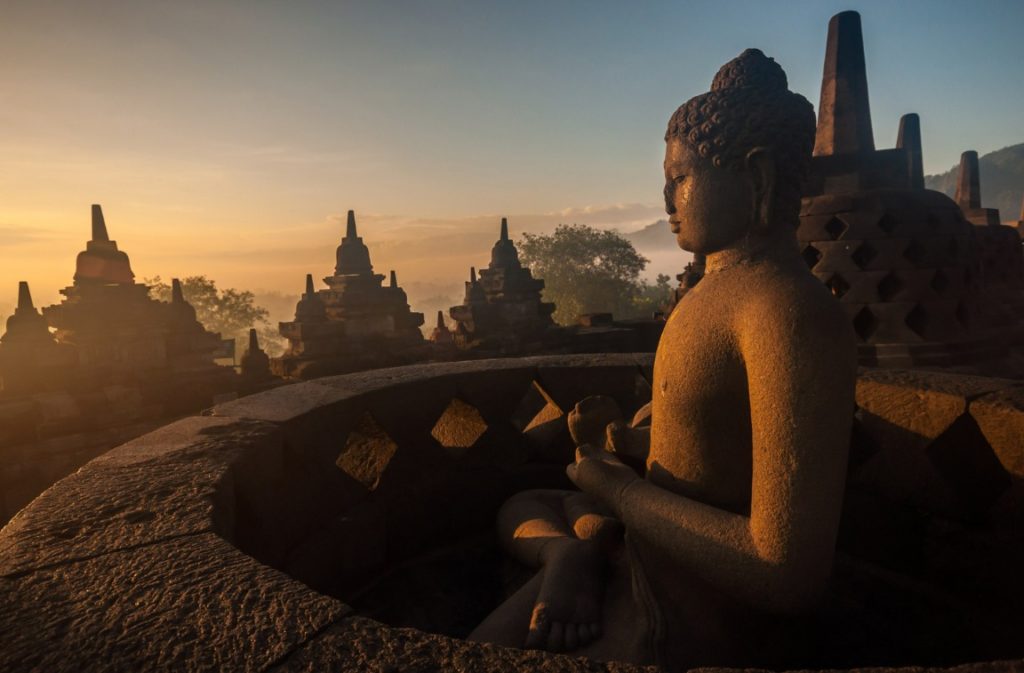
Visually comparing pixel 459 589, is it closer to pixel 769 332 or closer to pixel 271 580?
pixel 271 580

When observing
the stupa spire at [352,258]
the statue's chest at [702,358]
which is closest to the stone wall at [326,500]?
the statue's chest at [702,358]

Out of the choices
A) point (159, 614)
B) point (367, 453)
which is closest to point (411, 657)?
point (159, 614)

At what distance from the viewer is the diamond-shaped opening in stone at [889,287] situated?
189 inches

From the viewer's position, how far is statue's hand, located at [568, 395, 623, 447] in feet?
6.79

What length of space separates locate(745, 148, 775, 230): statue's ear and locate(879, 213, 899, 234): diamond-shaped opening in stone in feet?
13.0

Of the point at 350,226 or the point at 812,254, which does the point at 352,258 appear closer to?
the point at 350,226

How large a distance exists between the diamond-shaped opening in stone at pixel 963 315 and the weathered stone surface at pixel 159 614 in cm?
562

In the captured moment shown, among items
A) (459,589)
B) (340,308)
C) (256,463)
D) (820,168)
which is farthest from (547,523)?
(340,308)

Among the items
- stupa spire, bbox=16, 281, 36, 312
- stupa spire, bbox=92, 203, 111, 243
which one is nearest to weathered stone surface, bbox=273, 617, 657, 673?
stupa spire, bbox=16, 281, 36, 312

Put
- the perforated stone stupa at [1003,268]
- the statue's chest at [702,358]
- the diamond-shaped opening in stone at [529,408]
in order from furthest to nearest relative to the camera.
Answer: the perforated stone stupa at [1003,268] < the diamond-shaped opening in stone at [529,408] < the statue's chest at [702,358]

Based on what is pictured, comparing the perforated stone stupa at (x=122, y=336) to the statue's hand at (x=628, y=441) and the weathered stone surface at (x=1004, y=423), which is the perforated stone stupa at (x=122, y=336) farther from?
the weathered stone surface at (x=1004, y=423)

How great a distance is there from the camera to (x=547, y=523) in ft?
7.26

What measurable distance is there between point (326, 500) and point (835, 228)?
460 centimetres

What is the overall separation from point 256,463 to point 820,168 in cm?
529
